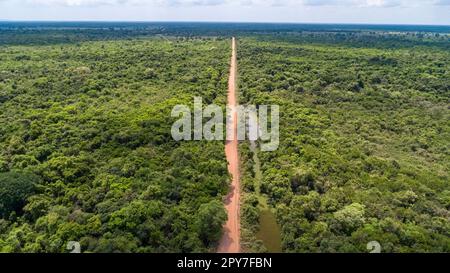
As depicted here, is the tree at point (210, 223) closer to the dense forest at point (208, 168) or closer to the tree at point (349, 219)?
the dense forest at point (208, 168)

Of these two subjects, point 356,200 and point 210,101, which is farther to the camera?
point 210,101

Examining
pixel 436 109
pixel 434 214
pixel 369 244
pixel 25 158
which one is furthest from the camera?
pixel 436 109

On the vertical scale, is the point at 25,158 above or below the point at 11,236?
above

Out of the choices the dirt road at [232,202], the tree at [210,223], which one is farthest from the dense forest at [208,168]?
the dirt road at [232,202]

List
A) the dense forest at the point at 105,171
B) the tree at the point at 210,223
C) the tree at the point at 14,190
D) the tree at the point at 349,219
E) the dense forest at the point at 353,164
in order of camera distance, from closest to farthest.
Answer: the dense forest at the point at 105,171 < the tree at the point at 210,223 < the dense forest at the point at 353,164 < the tree at the point at 349,219 < the tree at the point at 14,190

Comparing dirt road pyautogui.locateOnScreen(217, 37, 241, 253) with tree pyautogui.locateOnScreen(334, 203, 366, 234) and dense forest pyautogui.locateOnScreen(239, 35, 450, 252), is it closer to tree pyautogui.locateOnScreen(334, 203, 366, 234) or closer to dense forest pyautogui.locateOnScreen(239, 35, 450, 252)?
dense forest pyautogui.locateOnScreen(239, 35, 450, 252)

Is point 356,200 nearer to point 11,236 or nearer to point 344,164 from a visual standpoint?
point 344,164

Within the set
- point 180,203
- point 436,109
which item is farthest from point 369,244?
point 436,109

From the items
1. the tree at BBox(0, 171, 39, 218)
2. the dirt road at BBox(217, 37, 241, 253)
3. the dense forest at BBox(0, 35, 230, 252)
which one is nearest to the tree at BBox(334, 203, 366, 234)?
the dirt road at BBox(217, 37, 241, 253)
